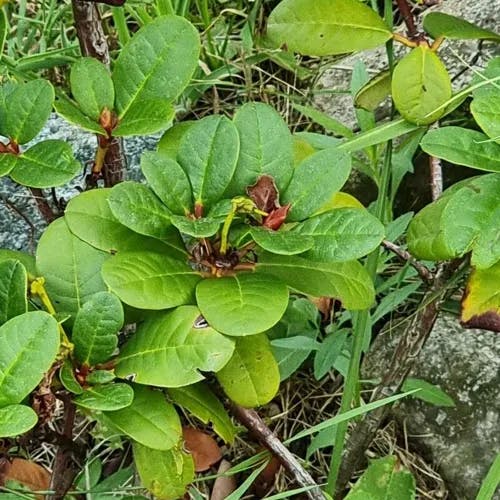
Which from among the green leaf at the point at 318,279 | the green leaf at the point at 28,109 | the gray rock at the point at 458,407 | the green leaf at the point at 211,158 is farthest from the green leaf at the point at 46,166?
the gray rock at the point at 458,407

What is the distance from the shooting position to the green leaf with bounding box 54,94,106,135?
96cm

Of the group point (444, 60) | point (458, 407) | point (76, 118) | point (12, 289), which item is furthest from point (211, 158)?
point (444, 60)

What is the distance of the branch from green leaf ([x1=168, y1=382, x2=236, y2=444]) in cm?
27

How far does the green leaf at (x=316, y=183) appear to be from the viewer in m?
0.97

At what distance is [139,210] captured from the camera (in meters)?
0.94

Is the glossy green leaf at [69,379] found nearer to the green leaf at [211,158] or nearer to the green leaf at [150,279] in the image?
the green leaf at [150,279]

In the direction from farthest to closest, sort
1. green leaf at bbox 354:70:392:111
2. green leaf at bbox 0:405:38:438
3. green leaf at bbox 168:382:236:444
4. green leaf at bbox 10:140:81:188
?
green leaf at bbox 354:70:392:111
green leaf at bbox 168:382:236:444
green leaf at bbox 10:140:81:188
green leaf at bbox 0:405:38:438

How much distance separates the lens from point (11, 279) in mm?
929

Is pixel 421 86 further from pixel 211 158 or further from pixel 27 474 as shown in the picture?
pixel 27 474

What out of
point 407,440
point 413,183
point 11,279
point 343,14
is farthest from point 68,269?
point 413,183

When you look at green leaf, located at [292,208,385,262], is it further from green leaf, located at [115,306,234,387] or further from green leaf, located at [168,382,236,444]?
green leaf, located at [168,382,236,444]

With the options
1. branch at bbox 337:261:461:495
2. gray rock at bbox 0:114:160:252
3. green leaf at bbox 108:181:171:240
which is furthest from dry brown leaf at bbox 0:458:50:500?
green leaf at bbox 108:181:171:240

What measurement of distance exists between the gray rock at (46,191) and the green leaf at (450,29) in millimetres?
616

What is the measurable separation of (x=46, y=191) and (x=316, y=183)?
29.1 inches
